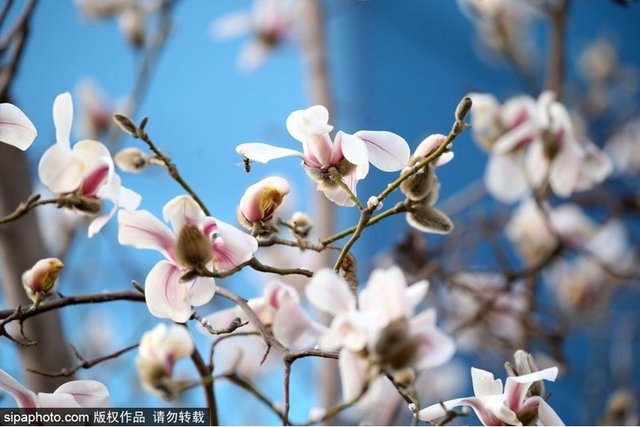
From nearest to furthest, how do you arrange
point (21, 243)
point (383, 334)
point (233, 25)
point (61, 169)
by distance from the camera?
point (383, 334) → point (61, 169) → point (21, 243) → point (233, 25)

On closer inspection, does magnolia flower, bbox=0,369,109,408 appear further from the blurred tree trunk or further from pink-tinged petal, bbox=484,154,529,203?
pink-tinged petal, bbox=484,154,529,203

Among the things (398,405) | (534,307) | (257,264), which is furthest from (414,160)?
(534,307)

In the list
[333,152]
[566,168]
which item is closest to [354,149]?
[333,152]

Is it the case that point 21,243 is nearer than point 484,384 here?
No

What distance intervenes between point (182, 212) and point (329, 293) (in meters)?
0.10

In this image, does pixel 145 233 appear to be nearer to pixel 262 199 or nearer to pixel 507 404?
pixel 262 199

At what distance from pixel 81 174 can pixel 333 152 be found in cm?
12

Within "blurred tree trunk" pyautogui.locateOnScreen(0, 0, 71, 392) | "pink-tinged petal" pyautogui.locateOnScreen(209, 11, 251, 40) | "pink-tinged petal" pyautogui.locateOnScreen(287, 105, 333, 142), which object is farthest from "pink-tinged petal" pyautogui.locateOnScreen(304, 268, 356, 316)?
"pink-tinged petal" pyautogui.locateOnScreen(209, 11, 251, 40)

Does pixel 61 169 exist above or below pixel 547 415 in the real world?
above

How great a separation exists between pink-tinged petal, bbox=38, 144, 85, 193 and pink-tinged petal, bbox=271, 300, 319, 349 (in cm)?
12

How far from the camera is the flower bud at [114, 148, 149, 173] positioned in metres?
0.42

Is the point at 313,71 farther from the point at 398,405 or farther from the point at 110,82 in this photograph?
the point at 398,405

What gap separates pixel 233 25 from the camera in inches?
42.2

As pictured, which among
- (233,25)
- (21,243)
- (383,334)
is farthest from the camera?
(233,25)
